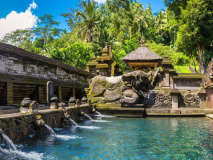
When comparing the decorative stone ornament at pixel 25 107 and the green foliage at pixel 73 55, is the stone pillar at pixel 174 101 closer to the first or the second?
the decorative stone ornament at pixel 25 107

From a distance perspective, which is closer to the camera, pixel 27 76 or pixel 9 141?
pixel 9 141

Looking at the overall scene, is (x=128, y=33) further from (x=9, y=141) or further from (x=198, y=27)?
(x=9, y=141)

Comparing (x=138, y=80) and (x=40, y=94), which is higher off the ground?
(x=138, y=80)

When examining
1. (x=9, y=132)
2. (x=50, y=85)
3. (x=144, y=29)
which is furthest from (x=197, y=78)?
(x=144, y=29)

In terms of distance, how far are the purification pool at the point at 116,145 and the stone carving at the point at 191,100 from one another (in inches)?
203

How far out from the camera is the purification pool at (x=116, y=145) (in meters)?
5.46

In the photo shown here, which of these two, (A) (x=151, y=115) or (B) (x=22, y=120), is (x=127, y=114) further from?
(B) (x=22, y=120)

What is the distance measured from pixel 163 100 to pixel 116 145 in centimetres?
778

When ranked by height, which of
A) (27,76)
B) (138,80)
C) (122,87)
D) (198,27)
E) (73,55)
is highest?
(198,27)

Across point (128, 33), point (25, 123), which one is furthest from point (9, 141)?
point (128, 33)

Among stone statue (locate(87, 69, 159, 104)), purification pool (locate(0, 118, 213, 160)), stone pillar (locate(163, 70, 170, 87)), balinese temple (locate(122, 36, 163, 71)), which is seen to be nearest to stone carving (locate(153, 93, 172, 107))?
stone statue (locate(87, 69, 159, 104))

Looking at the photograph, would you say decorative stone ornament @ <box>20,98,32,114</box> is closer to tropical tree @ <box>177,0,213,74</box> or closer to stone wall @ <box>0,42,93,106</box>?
stone wall @ <box>0,42,93,106</box>

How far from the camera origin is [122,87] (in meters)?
13.0

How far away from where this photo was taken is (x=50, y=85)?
11727 millimetres
